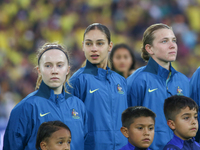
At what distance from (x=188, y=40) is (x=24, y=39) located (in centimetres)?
455

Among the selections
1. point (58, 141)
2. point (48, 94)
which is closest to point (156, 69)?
point (48, 94)

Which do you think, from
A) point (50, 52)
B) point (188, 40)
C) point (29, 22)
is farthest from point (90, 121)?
point (29, 22)

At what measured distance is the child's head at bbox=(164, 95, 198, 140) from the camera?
2.92m

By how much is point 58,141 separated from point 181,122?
1091mm

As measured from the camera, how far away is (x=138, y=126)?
9.44 feet

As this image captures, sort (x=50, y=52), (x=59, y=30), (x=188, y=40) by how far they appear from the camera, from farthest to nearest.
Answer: (x=59, y=30), (x=188, y=40), (x=50, y=52)

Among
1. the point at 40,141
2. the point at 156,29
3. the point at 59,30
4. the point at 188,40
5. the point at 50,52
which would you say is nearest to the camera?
the point at 40,141

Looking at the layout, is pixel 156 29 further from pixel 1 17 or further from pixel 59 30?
pixel 1 17

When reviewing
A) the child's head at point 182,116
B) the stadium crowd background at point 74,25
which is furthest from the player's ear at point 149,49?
the stadium crowd background at point 74,25

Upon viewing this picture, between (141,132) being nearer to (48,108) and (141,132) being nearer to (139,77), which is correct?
(139,77)

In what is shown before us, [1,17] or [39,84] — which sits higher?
[1,17]

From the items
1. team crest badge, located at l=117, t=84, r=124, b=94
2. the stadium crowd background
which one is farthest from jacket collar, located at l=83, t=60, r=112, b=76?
the stadium crowd background

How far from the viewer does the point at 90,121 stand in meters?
3.19

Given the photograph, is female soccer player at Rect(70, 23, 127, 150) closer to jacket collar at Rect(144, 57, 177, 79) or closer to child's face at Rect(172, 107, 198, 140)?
jacket collar at Rect(144, 57, 177, 79)
